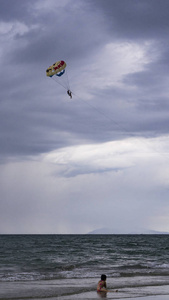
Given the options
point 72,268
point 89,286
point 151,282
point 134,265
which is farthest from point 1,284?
point 134,265

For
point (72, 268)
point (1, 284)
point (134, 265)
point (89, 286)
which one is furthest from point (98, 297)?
point (134, 265)

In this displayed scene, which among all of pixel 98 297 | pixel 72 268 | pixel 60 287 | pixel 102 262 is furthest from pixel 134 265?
pixel 98 297

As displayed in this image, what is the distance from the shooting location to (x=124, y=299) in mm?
17859

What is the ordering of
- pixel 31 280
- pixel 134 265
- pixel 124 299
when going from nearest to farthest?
pixel 124 299, pixel 31 280, pixel 134 265

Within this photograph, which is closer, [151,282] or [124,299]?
[124,299]

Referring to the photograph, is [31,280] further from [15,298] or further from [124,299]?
[124,299]

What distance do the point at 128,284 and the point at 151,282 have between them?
1.70 m

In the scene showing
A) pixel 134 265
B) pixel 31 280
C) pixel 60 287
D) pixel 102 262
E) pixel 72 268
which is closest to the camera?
pixel 60 287

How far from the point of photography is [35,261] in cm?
3922

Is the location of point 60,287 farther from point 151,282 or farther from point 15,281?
point 151,282

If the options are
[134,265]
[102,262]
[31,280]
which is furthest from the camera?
[102,262]

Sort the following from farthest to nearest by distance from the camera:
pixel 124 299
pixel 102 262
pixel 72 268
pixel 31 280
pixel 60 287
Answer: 1. pixel 102 262
2. pixel 72 268
3. pixel 31 280
4. pixel 60 287
5. pixel 124 299

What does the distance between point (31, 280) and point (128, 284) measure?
252 inches

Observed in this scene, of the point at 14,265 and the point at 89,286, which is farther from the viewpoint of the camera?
the point at 14,265
